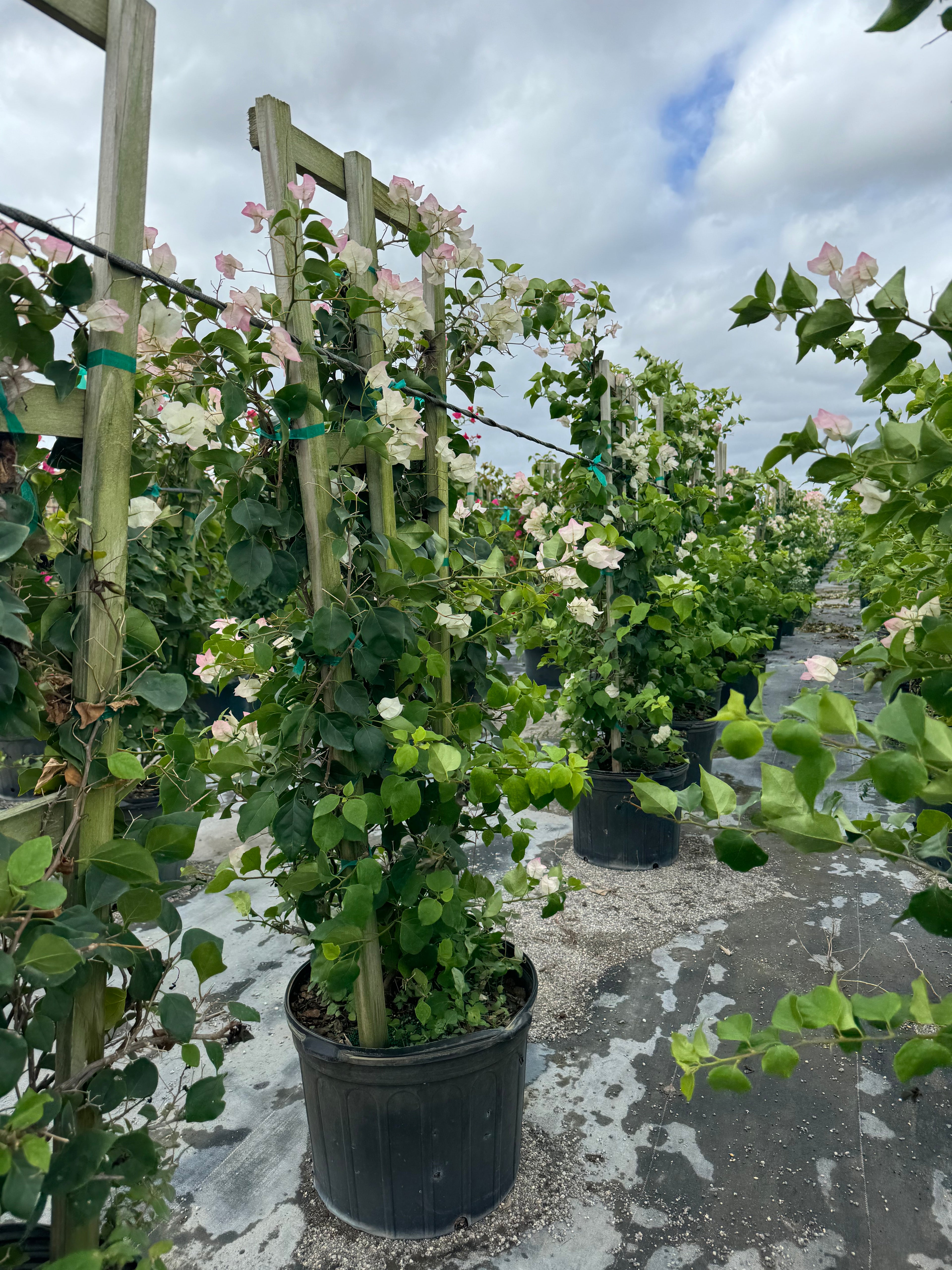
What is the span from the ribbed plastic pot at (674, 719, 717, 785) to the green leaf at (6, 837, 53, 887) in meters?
3.07

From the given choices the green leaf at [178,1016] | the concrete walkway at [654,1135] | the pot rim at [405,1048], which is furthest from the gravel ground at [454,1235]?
the green leaf at [178,1016]

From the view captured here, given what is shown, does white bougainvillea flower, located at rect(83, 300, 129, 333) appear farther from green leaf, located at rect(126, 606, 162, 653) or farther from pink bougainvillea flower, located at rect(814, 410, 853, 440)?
pink bougainvillea flower, located at rect(814, 410, 853, 440)

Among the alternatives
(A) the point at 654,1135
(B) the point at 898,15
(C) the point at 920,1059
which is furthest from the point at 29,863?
(A) the point at 654,1135

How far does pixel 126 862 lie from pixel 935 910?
87 cm

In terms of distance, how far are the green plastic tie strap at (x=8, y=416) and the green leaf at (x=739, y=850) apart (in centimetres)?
89

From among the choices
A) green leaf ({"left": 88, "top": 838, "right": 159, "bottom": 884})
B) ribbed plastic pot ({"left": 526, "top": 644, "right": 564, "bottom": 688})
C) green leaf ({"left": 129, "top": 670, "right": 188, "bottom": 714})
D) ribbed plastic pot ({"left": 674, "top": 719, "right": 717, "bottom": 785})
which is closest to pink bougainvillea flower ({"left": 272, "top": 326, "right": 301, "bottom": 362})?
green leaf ({"left": 129, "top": 670, "right": 188, "bottom": 714})

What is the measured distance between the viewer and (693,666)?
134 inches

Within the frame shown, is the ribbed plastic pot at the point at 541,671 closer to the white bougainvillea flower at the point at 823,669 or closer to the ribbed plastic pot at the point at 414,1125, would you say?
the ribbed plastic pot at the point at 414,1125

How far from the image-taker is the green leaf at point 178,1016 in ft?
3.04

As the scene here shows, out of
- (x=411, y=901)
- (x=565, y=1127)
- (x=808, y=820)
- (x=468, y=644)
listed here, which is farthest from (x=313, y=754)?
(x=565, y=1127)

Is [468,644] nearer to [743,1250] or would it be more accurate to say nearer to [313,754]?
[313,754]

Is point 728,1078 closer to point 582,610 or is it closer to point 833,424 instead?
point 833,424

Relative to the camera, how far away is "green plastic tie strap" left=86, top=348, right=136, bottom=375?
37.6 inches

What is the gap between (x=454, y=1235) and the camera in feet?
5.04
